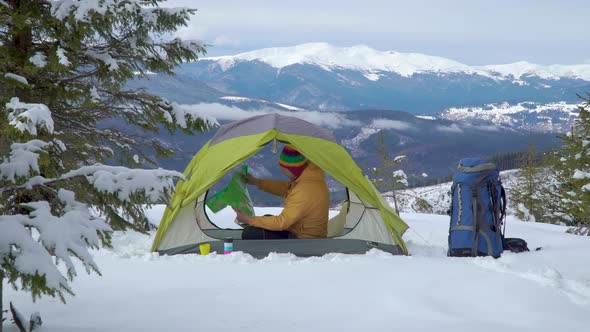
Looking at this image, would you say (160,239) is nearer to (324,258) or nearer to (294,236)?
(294,236)

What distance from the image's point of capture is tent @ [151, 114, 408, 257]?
6.83 m

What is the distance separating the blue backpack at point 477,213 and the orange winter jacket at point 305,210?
1780 millimetres

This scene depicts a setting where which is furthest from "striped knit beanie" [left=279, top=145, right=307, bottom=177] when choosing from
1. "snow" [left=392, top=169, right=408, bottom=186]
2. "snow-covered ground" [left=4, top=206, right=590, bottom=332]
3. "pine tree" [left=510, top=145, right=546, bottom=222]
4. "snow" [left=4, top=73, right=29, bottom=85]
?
"pine tree" [left=510, top=145, right=546, bottom=222]

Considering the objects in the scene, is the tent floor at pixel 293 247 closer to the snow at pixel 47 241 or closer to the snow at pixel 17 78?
the snow at pixel 17 78

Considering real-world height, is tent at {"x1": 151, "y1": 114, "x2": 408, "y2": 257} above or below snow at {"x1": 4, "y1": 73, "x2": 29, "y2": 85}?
below

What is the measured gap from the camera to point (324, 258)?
19.9 ft

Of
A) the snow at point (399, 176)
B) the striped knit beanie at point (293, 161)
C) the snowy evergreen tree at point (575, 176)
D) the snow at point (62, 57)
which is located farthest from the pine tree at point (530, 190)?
the snow at point (62, 57)

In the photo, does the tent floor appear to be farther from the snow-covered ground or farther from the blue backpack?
the blue backpack

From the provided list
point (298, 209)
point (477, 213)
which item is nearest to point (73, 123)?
point (298, 209)

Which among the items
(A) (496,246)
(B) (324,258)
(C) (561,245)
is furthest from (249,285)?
(C) (561,245)

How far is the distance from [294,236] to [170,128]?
7.79 feet

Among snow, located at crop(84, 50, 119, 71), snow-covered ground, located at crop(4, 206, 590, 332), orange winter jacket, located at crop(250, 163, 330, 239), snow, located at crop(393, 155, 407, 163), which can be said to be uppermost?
snow, located at crop(84, 50, 119, 71)

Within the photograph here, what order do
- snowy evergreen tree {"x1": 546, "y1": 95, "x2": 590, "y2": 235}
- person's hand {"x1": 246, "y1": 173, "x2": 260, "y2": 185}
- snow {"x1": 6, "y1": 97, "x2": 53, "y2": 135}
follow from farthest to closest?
1. snowy evergreen tree {"x1": 546, "y1": 95, "x2": 590, "y2": 235}
2. person's hand {"x1": 246, "y1": 173, "x2": 260, "y2": 185}
3. snow {"x1": 6, "y1": 97, "x2": 53, "y2": 135}

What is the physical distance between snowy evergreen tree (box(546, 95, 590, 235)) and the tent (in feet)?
10.7
